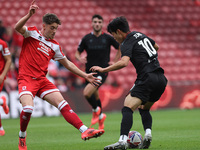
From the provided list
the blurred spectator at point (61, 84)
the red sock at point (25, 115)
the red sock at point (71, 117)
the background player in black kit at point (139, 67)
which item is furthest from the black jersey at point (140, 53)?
the blurred spectator at point (61, 84)

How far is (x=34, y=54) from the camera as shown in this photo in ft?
20.3

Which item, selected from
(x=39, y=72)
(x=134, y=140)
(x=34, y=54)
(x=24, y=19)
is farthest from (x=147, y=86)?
(x=24, y=19)

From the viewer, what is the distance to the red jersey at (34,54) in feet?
20.2

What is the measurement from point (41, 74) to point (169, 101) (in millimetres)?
A: 10275

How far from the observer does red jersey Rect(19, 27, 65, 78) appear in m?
6.15

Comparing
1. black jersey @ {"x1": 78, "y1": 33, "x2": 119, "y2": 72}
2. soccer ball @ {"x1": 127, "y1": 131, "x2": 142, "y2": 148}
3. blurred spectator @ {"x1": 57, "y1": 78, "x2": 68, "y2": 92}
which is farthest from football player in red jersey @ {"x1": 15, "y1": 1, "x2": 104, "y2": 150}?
blurred spectator @ {"x1": 57, "y1": 78, "x2": 68, "y2": 92}

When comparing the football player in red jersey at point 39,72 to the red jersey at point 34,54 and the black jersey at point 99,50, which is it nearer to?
the red jersey at point 34,54

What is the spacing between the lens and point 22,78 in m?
6.11

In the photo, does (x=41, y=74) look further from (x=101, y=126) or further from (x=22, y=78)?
(x=101, y=126)

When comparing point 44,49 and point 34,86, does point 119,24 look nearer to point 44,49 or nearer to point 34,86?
point 44,49

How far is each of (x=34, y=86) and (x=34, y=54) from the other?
0.49 meters

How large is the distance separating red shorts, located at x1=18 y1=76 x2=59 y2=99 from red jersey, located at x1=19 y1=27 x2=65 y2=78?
0.25 ft

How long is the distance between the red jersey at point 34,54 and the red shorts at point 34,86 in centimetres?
8

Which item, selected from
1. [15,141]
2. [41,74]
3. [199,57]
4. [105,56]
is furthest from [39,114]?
[199,57]
